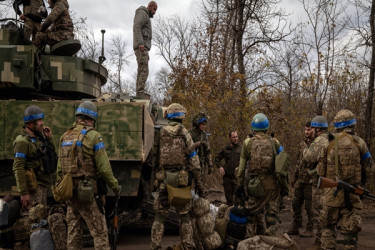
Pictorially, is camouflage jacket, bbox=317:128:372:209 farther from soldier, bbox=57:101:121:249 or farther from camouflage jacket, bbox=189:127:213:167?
camouflage jacket, bbox=189:127:213:167

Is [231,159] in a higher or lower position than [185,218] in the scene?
higher

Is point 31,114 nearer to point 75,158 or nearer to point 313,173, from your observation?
point 75,158

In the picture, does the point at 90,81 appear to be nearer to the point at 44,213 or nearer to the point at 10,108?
the point at 10,108

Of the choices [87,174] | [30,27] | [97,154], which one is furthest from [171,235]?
[30,27]

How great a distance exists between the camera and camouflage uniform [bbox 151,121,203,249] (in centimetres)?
532

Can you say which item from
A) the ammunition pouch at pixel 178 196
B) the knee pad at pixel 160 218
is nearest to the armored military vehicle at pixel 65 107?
the knee pad at pixel 160 218

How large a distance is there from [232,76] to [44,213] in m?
11.5

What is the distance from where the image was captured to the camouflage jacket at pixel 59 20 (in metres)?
6.99

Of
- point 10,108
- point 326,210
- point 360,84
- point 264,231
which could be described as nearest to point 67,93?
point 10,108

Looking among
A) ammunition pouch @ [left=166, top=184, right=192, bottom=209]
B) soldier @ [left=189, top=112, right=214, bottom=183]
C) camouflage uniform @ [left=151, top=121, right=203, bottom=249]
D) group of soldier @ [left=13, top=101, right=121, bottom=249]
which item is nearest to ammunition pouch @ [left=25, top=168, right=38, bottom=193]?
group of soldier @ [left=13, top=101, right=121, bottom=249]

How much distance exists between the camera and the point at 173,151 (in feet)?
17.7

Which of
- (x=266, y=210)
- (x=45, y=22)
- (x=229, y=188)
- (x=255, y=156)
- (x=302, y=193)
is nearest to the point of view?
(x=255, y=156)

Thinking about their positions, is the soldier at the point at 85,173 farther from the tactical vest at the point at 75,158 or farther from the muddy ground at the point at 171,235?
the muddy ground at the point at 171,235

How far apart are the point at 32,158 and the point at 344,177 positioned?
4027 mm
